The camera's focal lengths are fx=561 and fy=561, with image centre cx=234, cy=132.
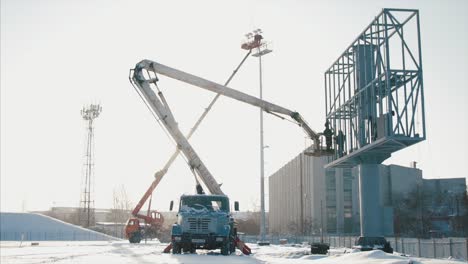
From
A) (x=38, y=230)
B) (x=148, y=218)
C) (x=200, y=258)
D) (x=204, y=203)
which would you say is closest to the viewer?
(x=200, y=258)

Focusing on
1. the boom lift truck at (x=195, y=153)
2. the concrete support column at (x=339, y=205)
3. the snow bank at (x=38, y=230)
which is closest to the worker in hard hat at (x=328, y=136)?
the boom lift truck at (x=195, y=153)

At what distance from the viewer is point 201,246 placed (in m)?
26.1

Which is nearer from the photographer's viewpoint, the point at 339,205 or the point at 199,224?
the point at 199,224

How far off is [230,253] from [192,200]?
314 cm

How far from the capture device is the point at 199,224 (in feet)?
84.6

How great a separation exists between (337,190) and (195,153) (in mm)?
54899

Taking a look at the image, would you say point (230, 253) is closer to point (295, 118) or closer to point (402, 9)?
point (295, 118)

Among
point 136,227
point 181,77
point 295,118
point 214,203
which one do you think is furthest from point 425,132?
point 136,227

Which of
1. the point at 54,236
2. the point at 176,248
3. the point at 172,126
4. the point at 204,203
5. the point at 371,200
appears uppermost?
the point at 172,126

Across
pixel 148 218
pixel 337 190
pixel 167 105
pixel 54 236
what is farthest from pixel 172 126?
pixel 54 236

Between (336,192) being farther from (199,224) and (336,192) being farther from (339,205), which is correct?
(199,224)

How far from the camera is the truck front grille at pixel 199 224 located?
25766mm

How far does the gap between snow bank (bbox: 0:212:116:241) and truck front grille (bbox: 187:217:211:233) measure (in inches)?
2339

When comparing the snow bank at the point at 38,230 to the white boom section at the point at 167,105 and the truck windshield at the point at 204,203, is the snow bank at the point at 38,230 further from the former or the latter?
the truck windshield at the point at 204,203
